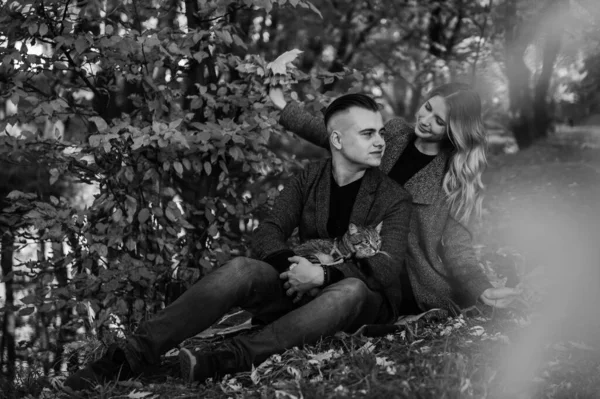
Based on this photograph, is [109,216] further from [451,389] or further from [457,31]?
[457,31]

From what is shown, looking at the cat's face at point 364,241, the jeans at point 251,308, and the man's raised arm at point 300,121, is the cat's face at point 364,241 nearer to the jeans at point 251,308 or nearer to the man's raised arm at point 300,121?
the jeans at point 251,308

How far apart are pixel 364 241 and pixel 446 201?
662 millimetres

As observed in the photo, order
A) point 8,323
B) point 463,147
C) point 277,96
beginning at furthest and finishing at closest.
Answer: point 8,323, point 277,96, point 463,147

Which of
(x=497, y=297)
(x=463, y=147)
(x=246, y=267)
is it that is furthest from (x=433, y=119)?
(x=246, y=267)

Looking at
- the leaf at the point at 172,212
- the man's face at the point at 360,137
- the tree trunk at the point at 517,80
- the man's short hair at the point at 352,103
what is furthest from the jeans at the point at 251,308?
the tree trunk at the point at 517,80

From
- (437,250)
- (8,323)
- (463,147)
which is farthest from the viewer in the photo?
(8,323)

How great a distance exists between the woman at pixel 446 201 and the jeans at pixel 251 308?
0.52 metres

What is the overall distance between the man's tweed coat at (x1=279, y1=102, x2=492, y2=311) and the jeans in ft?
1.66

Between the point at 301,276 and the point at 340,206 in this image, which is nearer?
the point at 301,276

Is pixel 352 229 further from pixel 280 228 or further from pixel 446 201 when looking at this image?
pixel 446 201

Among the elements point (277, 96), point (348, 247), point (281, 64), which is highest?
point (281, 64)

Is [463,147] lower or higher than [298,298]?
higher

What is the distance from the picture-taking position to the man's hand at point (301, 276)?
3.51 meters

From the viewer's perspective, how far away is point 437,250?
4086mm
